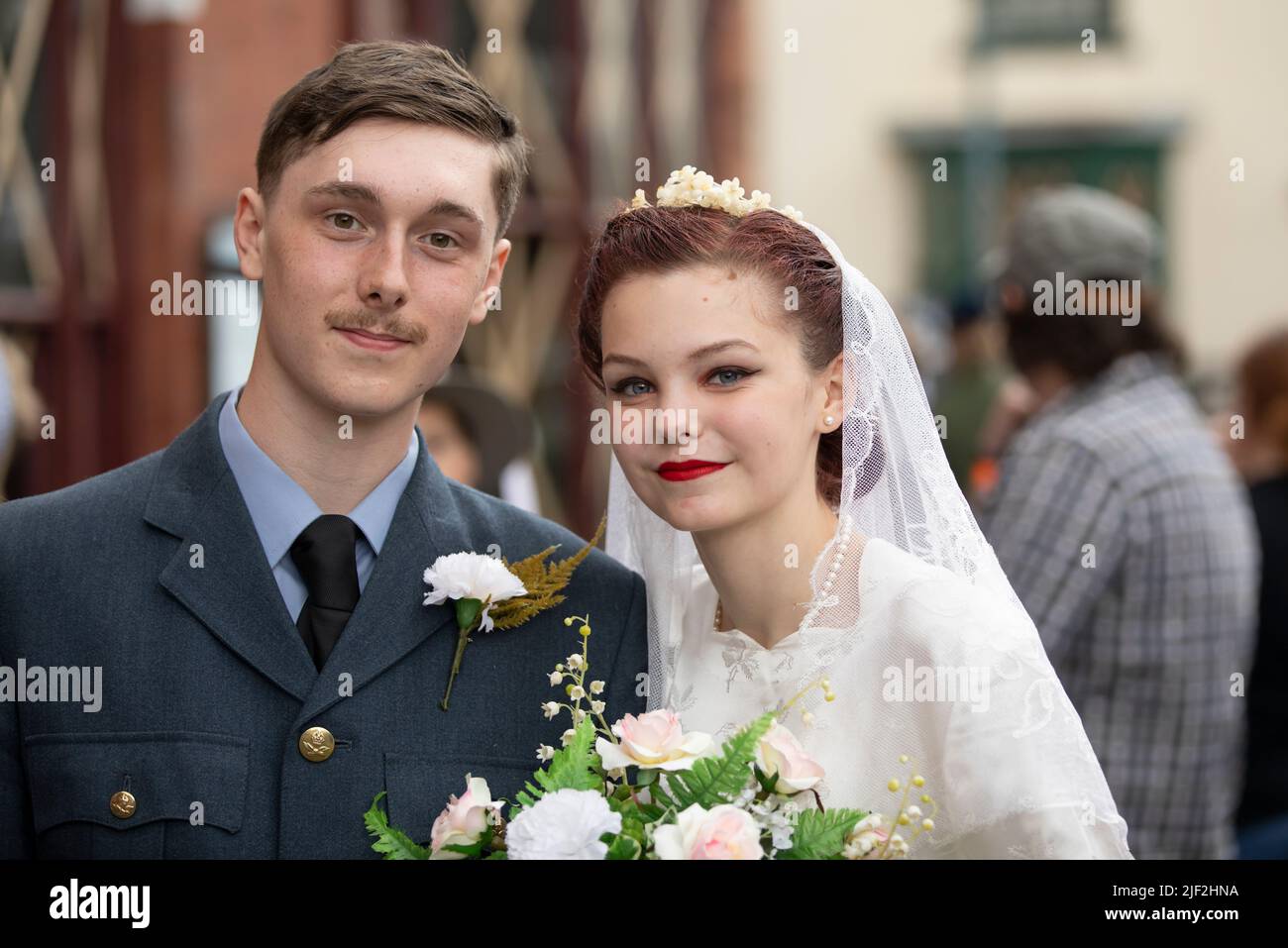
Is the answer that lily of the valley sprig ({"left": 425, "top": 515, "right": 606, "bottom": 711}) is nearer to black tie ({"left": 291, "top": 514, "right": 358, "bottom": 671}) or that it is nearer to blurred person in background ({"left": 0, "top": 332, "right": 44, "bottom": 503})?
black tie ({"left": 291, "top": 514, "right": 358, "bottom": 671})

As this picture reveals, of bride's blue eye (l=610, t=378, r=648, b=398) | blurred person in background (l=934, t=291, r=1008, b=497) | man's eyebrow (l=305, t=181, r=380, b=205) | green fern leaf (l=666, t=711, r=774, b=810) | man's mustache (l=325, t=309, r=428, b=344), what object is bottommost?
green fern leaf (l=666, t=711, r=774, b=810)

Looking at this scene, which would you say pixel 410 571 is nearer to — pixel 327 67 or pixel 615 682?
pixel 615 682

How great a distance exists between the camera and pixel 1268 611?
194 inches

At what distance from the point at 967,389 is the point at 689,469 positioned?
6.14 m

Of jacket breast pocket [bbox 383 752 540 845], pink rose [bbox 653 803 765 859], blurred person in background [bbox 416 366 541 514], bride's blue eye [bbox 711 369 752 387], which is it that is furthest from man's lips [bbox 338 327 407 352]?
blurred person in background [bbox 416 366 541 514]

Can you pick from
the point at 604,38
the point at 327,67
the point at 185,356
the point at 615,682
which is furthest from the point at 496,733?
the point at 604,38

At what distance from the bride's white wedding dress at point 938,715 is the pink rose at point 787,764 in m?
0.19

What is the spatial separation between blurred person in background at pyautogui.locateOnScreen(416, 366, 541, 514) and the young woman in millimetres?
2544

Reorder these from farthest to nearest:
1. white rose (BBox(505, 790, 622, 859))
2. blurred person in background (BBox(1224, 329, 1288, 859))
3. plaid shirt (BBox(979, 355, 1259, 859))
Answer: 1. blurred person in background (BBox(1224, 329, 1288, 859))
2. plaid shirt (BBox(979, 355, 1259, 859))
3. white rose (BBox(505, 790, 622, 859))

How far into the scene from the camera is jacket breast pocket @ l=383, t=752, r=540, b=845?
262cm

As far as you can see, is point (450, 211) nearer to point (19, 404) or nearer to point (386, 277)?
point (386, 277)

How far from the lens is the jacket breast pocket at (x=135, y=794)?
2541 mm

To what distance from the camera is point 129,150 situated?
22.6ft

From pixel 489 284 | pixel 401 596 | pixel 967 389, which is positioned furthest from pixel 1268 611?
pixel 967 389
